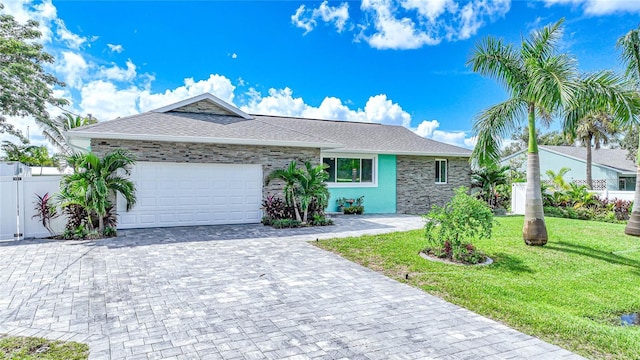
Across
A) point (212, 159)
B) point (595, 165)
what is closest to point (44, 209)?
point (212, 159)

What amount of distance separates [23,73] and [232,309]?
18666 millimetres

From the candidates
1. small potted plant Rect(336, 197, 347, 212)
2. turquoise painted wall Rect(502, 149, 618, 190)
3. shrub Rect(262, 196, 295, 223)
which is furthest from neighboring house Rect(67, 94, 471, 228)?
turquoise painted wall Rect(502, 149, 618, 190)

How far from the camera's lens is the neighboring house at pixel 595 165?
2658 centimetres

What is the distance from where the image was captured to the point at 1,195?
9.08m

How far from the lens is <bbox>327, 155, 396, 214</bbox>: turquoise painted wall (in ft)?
52.0

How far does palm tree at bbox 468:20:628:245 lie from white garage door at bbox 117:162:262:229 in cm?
729

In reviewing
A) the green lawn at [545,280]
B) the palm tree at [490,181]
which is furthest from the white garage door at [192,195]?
the palm tree at [490,181]

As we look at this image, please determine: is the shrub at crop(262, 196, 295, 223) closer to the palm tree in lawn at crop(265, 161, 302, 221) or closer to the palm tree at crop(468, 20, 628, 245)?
the palm tree in lawn at crop(265, 161, 302, 221)

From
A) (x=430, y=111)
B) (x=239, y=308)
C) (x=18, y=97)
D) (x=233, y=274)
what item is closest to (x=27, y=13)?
(x=18, y=97)

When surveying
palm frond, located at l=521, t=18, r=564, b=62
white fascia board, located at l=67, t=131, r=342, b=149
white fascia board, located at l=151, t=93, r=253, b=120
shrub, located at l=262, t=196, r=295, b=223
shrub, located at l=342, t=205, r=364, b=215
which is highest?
palm frond, located at l=521, t=18, r=564, b=62

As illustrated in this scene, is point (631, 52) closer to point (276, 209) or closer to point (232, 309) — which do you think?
point (276, 209)

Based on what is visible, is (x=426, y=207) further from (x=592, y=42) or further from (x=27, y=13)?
(x=27, y=13)

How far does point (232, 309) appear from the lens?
4734 mm

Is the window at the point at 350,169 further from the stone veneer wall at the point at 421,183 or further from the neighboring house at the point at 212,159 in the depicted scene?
the stone veneer wall at the point at 421,183
